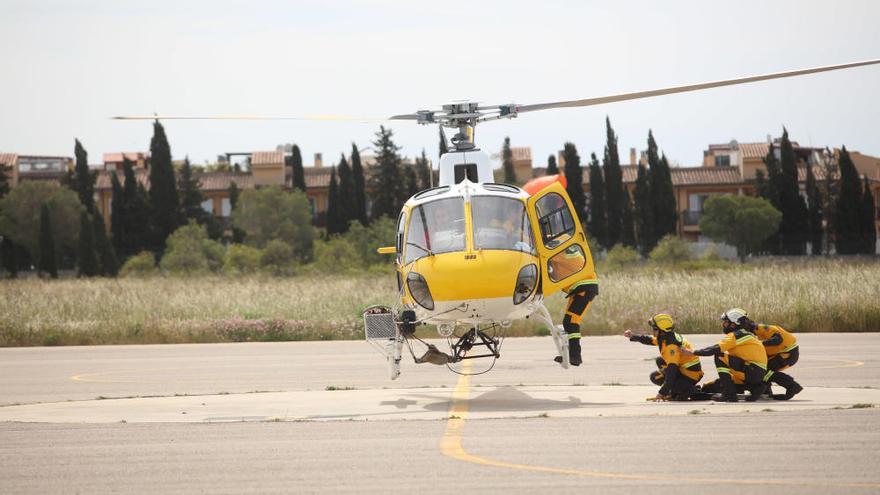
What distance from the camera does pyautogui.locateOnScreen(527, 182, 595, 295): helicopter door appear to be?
49.6ft

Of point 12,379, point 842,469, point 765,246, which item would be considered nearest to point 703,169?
point 765,246

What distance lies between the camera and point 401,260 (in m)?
15.6

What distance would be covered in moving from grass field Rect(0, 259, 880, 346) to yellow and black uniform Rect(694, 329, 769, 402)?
48.3 ft

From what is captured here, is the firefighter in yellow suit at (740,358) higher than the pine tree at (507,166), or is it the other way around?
the pine tree at (507,166)

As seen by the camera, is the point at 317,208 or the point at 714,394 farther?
the point at 317,208

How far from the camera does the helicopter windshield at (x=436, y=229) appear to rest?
47.7 ft

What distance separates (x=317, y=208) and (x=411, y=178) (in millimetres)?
13779

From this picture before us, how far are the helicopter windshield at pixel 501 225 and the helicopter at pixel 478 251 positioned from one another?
0.01 m

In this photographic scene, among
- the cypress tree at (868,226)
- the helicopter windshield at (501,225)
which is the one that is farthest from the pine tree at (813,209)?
the helicopter windshield at (501,225)

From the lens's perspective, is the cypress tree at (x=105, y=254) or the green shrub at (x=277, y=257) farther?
the cypress tree at (x=105, y=254)

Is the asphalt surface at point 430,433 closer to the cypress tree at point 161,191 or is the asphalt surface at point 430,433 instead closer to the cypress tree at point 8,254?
the cypress tree at point 161,191

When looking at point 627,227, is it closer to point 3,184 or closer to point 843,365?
point 3,184

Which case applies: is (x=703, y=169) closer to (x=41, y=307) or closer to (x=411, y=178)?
(x=411, y=178)

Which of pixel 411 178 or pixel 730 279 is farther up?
pixel 411 178
